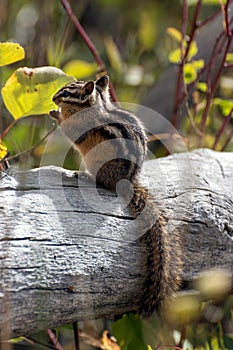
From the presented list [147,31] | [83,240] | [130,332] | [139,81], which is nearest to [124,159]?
[83,240]

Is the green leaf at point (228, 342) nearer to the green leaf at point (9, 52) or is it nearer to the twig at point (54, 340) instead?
the twig at point (54, 340)

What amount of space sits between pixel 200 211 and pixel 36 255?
0.59 meters

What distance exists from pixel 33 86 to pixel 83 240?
512 mm

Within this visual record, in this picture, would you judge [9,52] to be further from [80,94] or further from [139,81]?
[139,81]

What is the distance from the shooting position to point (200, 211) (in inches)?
78.3

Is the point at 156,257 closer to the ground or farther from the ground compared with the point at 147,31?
farther from the ground

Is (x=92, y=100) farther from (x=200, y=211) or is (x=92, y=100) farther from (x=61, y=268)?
(x=61, y=268)

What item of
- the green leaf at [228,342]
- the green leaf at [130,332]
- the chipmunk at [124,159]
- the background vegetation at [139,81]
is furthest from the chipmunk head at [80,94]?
the green leaf at [228,342]

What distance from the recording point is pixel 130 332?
7.00 feet

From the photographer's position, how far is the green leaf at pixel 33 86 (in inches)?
77.6

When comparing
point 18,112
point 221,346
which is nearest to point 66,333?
point 221,346

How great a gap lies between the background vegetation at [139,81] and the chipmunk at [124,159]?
15 cm

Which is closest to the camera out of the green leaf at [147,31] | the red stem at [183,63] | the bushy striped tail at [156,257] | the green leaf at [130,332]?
the bushy striped tail at [156,257]

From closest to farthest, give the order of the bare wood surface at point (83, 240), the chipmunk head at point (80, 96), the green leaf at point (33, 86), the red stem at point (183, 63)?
the bare wood surface at point (83, 240) → the green leaf at point (33, 86) → the chipmunk head at point (80, 96) → the red stem at point (183, 63)
